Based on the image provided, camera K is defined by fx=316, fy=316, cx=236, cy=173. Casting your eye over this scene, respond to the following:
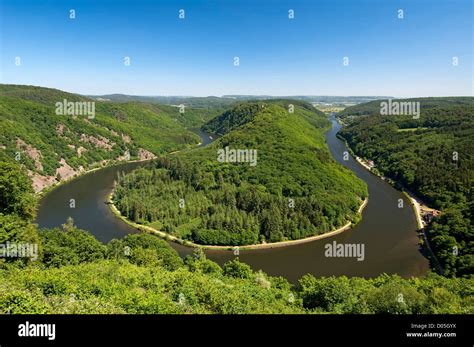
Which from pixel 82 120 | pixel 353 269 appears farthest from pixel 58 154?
pixel 353 269

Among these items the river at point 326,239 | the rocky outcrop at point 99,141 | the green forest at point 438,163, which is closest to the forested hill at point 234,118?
the green forest at point 438,163

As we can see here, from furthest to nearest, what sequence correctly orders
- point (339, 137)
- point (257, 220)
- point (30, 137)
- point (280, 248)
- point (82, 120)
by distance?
1. point (339, 137)
2. point (82, 120)
3. point (30, 137)
4. point (257, 220)
5. point (280, 248)

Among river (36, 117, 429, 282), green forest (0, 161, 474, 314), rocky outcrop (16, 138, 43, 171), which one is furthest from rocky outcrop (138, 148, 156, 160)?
green forest (0, 161, 474, 314)

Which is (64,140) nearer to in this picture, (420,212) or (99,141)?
(99,141)

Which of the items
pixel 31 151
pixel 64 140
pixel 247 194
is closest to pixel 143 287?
pixel 247 194

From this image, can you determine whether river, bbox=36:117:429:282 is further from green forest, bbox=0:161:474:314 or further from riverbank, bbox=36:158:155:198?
green forest, bbox=0:161:474:314
